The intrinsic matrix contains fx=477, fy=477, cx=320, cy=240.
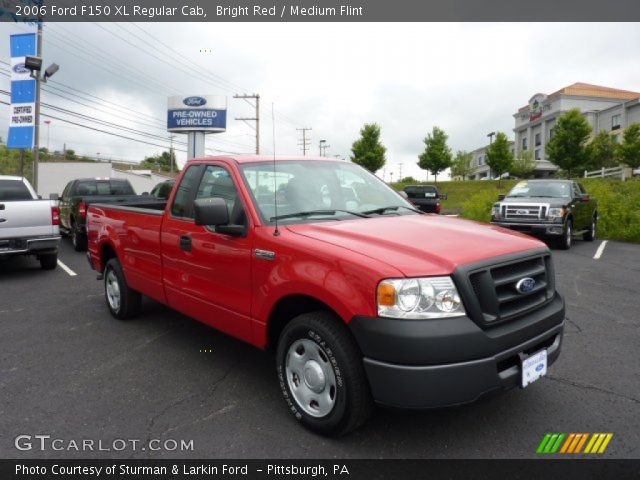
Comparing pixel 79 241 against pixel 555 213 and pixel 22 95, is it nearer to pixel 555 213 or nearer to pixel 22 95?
pixel 555 213

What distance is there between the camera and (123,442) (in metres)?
3.00

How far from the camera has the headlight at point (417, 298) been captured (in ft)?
8.39

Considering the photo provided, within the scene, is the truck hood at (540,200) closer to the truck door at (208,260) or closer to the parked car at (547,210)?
the parked car at (547,210)

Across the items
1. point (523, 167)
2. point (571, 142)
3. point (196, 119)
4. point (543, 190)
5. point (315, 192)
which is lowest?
point (315, 192)

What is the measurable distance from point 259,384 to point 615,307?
5.00 metres

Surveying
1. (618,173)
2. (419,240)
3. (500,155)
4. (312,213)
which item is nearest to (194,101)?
(500,155)

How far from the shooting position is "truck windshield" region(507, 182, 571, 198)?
12617 mm

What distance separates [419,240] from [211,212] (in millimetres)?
1412

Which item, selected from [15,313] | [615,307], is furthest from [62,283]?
[615,307]

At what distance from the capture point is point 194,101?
148ft

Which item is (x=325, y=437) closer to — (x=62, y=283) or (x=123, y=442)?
(x=123, y=442)

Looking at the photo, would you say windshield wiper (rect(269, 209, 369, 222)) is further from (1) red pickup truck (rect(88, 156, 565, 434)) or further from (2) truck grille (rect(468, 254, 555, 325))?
(2) truck grille (rect(468, 254, 555, 325))

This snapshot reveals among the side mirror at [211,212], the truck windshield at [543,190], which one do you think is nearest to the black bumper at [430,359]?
the side mirror at [211,212]

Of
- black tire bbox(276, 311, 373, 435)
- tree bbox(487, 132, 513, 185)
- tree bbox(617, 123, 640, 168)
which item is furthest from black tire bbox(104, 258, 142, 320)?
tree bbox(487, 132, 513, 185)
